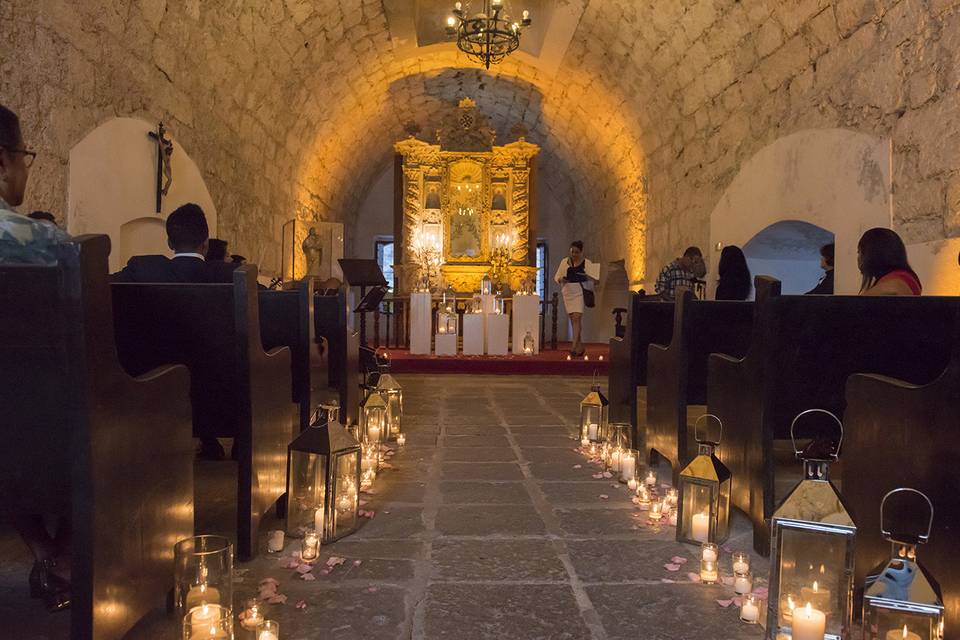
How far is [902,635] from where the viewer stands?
1333mm

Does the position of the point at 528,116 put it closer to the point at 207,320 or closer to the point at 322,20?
the point at 322,20

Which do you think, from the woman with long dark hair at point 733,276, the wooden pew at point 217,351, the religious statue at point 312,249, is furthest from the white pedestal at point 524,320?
the wooden pew at point 217,351

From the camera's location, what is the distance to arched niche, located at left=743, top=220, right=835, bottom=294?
6.32 meters

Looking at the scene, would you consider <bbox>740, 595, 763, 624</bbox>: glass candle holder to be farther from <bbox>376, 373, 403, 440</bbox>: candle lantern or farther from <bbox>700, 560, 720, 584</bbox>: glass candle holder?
<bbox>376, 373, 403, 440</bbox>: candle lantern

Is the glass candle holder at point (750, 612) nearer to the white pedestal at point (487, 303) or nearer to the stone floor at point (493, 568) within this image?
the stone floor at point (493, 568)

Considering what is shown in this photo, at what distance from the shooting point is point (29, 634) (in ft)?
5.54

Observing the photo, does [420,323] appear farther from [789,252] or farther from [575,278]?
[789,252]

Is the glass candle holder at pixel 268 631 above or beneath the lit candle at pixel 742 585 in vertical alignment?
above

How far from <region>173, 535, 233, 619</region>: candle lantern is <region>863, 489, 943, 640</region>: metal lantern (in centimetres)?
133

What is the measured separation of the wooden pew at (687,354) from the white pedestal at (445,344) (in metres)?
5.21

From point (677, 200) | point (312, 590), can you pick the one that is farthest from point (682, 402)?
point (677, 200)

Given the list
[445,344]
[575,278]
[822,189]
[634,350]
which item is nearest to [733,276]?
[822,189]

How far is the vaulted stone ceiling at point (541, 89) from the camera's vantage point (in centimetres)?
423

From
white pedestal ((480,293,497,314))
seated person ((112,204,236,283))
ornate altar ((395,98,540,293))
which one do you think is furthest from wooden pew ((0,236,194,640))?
ornate altar ((395,98,540,293))
